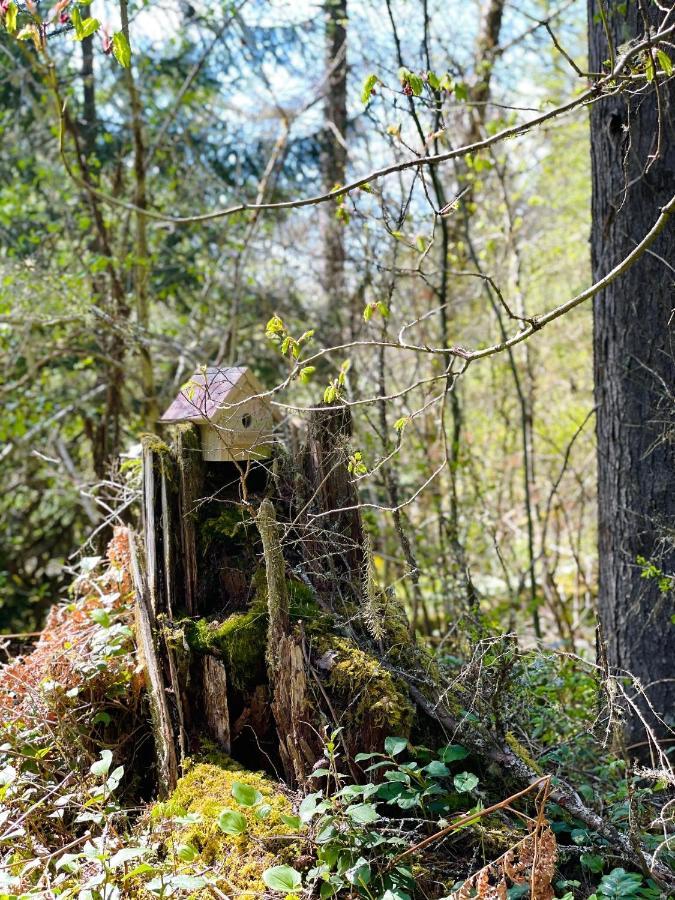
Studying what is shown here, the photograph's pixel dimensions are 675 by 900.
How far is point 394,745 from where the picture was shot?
8.93 ft

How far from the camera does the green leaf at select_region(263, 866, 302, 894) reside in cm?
235

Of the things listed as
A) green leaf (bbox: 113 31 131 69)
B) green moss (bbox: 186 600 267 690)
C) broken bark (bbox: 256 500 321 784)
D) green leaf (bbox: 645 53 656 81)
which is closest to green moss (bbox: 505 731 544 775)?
broken bark (bbox: 256 500 321 784)

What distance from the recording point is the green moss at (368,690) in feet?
9.49

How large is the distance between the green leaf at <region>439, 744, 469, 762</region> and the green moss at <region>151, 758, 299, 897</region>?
0.56 metres

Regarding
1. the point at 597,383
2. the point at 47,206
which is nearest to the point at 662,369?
the point at 597,383

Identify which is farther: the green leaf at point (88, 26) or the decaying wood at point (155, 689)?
the decaying wood at point (155, 689)

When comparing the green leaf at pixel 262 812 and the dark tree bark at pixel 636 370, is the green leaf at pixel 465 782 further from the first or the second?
the dark tree bark at pixel 636 370

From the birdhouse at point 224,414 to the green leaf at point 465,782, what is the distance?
58.0 inches

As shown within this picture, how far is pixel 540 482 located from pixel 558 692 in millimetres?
6169

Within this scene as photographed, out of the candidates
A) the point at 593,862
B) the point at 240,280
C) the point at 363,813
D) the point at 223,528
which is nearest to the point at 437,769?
the point at 363,813

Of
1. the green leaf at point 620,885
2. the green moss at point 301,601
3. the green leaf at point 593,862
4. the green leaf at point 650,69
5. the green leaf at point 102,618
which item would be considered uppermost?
the green leaf at point 650,69

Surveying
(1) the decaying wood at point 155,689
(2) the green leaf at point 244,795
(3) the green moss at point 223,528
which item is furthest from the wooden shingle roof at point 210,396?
(2) the green leaf at point 244,795

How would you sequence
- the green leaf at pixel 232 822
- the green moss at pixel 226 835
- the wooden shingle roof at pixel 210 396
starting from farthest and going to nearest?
the wooden shingle roof at pixel 210 396
the green moss at pixel 226 835
the green leaf at pixel 232 822

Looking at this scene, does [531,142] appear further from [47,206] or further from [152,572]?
[152,572]
